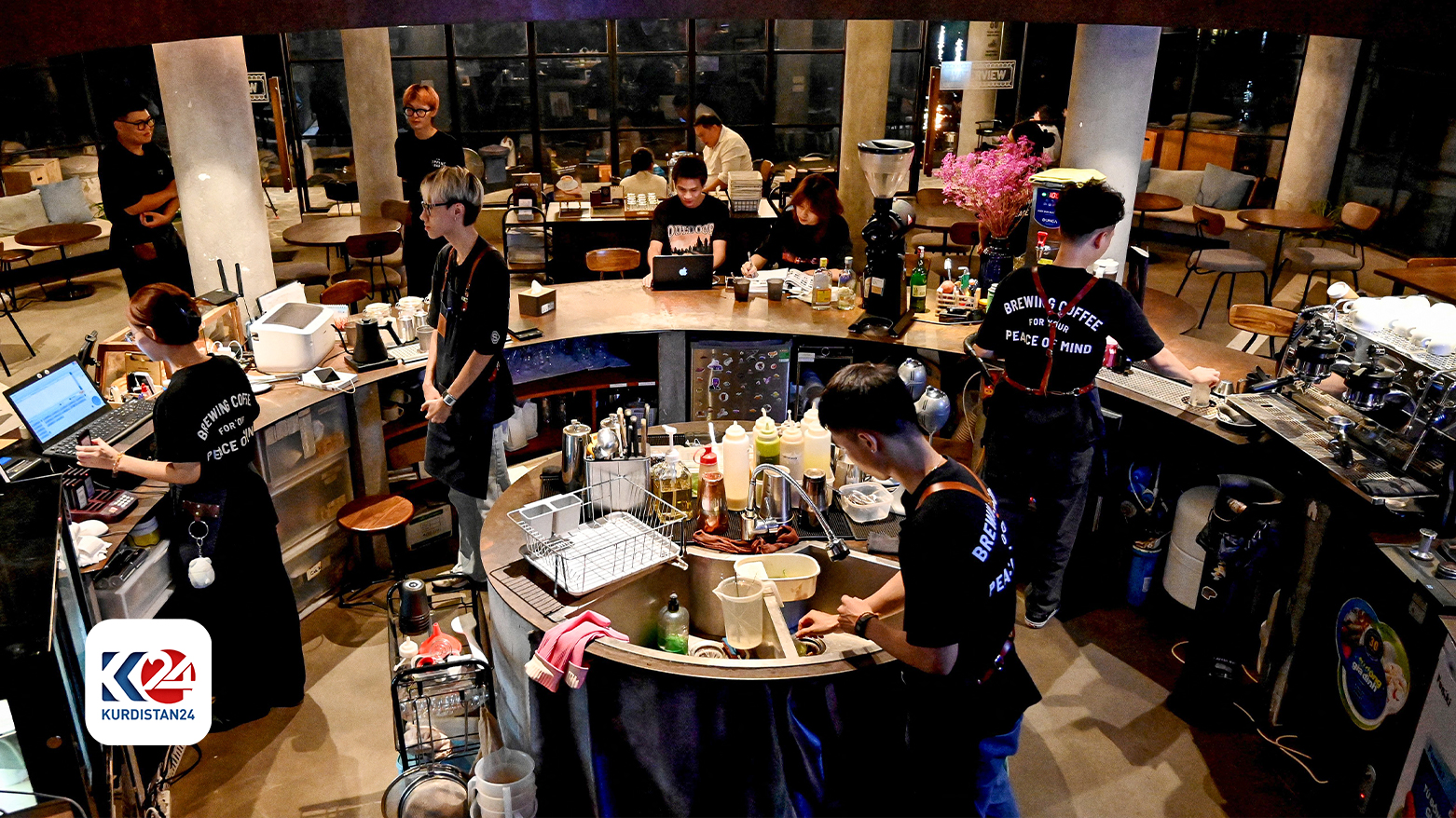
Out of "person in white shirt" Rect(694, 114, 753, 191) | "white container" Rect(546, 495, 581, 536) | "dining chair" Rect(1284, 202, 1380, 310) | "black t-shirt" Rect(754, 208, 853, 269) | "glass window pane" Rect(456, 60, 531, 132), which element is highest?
"glass window pane" Rect(456, 60, 531, 132)

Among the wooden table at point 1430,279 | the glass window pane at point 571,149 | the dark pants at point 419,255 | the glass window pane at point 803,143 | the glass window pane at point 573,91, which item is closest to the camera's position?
the wooden table at point 1430,279

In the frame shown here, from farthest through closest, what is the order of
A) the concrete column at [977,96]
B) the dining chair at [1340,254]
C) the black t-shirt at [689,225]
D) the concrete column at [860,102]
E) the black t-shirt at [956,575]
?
the concrete column at [977,96], the concrete column at [860,102], the dining chair at [1340,254], the black t-shirt at [689,225], the black t-shirt at [956,575]

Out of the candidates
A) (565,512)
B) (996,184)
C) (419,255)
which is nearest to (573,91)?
(419,255)

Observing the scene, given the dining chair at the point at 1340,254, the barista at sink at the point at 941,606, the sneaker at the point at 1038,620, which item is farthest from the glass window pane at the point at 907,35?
the barista at sink at the point at 941,606

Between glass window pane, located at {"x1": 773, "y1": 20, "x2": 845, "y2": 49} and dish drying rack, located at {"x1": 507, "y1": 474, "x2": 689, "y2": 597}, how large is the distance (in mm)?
8876

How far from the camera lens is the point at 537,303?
5.39 metres

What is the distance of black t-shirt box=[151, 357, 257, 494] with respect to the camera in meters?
3.40

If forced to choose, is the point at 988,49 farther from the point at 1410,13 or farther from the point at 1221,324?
the point at 1410,13

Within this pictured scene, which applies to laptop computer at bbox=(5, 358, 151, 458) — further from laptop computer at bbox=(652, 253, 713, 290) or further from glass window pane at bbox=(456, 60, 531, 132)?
glass window pane at bbox=(456, 60, 531, 132)

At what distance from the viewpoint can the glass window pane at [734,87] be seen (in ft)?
37.3

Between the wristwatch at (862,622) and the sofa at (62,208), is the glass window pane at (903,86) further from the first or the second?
the wristwatch at (862,622)

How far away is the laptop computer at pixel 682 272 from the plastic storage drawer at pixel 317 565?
2204mm

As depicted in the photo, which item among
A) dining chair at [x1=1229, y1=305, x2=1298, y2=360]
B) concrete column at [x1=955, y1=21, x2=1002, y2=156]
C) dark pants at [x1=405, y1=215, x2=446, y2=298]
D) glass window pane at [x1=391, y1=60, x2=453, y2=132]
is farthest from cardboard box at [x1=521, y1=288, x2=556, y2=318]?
concrete column at [x1=955, y1=21, x2=1002, y2=156]

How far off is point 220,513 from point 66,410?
65 cm
